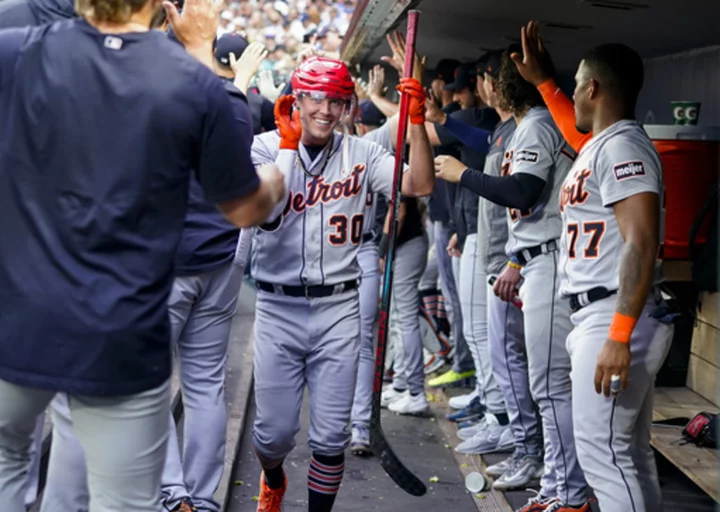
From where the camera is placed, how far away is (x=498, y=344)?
5629mm

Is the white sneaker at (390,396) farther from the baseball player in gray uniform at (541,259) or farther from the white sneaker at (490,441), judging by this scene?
the baseball player in gray uniform at (541,259)

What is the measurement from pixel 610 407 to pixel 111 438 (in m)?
1.86

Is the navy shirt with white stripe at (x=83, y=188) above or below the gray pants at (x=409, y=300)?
above

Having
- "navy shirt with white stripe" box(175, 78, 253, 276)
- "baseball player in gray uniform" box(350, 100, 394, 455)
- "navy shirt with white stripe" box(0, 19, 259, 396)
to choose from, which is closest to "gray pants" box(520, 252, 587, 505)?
"navy shirt with white stripe" box(175, 78, 253, 276)

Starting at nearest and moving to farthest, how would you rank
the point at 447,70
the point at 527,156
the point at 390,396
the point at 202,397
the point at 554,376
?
the point at 202,397 → the point at 554,376 → the point at 527,156 → the point at 390,396 → the point at 447,70

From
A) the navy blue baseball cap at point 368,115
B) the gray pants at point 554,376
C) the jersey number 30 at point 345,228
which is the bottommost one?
the gray pants at point 554,376

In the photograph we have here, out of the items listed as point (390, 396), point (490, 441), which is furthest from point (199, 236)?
point (390, 396)

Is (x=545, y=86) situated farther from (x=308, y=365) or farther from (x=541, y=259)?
(x=308, y=365)

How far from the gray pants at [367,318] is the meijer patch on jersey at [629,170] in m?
2.60

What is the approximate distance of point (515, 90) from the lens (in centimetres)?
525

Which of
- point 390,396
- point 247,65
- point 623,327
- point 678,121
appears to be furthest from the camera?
A: point 390,396

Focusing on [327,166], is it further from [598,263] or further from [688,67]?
[688,67]

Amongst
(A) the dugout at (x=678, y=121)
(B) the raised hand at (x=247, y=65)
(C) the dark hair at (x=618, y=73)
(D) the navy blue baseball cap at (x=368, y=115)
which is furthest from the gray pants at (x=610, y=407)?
(D) the navy blue baseball cap at (x=368, y=115)

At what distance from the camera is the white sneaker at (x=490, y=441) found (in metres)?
6.05
